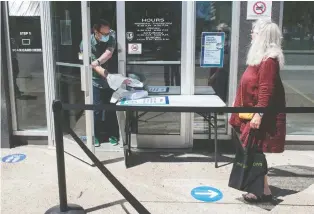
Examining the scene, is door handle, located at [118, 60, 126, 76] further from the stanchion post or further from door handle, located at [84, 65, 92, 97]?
the stanchion post

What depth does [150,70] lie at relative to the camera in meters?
4.72

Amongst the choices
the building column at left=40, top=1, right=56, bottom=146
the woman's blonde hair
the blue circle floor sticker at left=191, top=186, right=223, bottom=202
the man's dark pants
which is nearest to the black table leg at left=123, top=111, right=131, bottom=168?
the man's dark pants

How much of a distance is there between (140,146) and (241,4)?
216 centimetres

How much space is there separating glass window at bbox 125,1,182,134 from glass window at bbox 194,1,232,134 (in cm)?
24

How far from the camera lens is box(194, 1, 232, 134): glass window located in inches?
177

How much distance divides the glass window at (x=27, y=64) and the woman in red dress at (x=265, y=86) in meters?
2.80

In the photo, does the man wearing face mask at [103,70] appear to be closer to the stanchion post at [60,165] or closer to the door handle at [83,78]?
the door handle at [83,78]

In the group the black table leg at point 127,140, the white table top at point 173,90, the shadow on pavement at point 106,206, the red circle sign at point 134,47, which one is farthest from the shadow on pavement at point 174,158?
the red circle sign at point 134,47

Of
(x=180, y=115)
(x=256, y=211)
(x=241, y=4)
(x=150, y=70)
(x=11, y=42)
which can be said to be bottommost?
(x=256, y=211)

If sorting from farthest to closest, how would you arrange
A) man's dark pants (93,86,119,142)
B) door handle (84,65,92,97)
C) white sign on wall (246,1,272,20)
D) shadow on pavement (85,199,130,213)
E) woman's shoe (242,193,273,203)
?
man's dark pants (93,86,119,142) < white sign on wall (246,1,272,20) < door handle (84,65,92,97) < woman's shoe (242,193,273,203) < shadow on pavement (85,199,130,213)

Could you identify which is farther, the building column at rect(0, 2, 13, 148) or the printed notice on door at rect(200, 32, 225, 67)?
Answer: the building column at rect(0, 2, 13, 148)

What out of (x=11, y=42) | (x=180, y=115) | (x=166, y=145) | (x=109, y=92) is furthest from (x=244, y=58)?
(x=11, y=42)

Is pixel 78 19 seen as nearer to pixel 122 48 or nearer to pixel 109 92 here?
pixel 122 48

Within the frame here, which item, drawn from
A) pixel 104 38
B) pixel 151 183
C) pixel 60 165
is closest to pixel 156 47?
pixel 104 38
